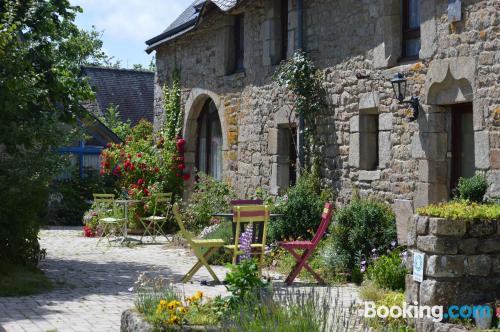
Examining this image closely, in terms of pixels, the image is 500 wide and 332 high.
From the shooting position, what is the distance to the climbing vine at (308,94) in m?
11.8

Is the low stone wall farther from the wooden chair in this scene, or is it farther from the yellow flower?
the wooden chair

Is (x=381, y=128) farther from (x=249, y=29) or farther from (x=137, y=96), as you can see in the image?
(x=137, y=96)

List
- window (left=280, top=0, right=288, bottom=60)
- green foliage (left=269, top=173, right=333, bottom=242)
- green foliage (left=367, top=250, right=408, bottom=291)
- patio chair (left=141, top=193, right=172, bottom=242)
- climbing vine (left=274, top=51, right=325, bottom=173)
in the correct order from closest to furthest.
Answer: green foliage (left=367, top=250, right=408, bottom=291) < green foliage (left=269, top=173, right=333, bottom=242) < climbing vine (left=274, top=51, right=325, bottom=173) < window (left=280, top=0, right=288, bottom=60) < patio chair (left=141, top=193, right=172, bottom=242)

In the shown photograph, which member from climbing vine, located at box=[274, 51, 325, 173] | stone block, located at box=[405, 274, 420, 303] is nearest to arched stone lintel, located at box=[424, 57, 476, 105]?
climbing vine, located at box=[274, 51, 325, 173]

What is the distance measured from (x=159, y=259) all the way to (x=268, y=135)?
9.78ft

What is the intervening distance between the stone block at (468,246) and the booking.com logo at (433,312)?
0.44m

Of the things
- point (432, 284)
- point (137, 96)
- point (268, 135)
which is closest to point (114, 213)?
point (268, 135)

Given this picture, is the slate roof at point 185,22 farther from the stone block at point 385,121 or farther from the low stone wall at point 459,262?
the low stone wall at point 459,262

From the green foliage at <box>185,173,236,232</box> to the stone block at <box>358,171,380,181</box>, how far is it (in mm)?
3485

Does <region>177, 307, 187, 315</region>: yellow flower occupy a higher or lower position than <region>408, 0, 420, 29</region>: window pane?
lower

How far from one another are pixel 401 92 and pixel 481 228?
3.64 m

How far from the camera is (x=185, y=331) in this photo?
18.3ft

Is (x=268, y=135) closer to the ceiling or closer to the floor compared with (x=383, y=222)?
closer to the ceiling

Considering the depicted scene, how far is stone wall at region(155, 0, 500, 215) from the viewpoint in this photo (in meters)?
8.64
